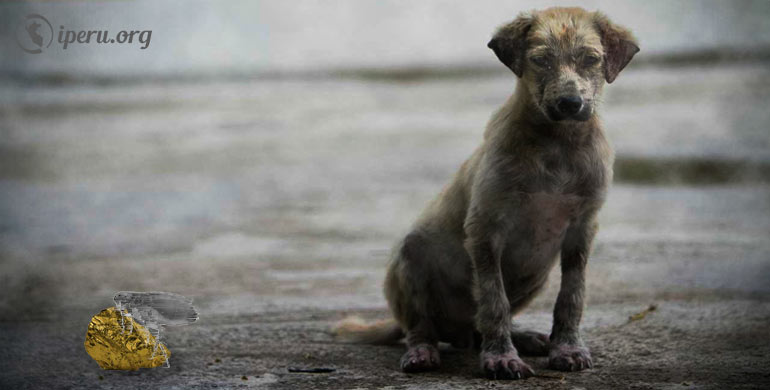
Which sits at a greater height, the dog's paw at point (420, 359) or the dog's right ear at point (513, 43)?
the dog's right ear at point (513, 43)

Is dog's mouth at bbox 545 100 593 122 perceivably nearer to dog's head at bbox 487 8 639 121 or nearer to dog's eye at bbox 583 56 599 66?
dog's head at bbox 487 8 639 121

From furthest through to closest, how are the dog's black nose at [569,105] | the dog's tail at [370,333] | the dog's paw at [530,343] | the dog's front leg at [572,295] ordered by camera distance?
the dog's tail at [370,333] → the dog's paw at [530,343] → the dog's front leg at [572,295] → the dog's black nose at [569,105]

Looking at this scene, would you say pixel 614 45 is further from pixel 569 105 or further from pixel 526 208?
pixel 526 208

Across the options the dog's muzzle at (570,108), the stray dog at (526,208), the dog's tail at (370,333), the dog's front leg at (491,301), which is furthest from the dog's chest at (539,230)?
the dog's tail at (370,333)

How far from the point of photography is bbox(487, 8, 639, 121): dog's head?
428cm

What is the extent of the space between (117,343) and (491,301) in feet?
6.14

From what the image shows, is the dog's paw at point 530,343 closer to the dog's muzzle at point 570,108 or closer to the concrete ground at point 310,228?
the concrete ground at point 310,228

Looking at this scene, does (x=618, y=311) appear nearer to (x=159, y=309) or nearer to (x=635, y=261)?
(x=635, y=261)

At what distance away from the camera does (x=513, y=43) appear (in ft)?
14.9

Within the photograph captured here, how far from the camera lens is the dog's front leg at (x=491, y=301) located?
4629 mm

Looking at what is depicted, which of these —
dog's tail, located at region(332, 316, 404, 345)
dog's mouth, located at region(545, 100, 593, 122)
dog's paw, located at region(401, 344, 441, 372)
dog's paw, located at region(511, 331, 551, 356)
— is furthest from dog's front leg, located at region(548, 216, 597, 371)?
dog's tail, located at region(332, 316, 404, 345)

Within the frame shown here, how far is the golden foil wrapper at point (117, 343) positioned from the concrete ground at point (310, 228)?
7cm

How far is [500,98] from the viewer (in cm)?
1586

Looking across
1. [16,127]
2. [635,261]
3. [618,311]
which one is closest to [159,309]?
[618,311]
